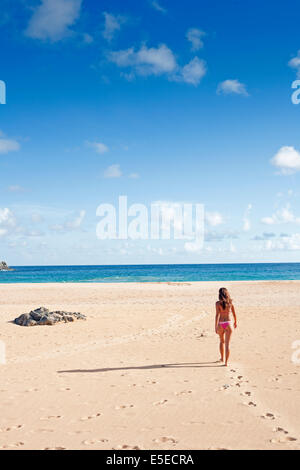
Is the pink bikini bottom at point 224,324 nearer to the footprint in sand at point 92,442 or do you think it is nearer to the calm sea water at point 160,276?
the footprint in sand at point 92,442

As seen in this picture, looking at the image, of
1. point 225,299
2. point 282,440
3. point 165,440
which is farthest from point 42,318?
point 282,440

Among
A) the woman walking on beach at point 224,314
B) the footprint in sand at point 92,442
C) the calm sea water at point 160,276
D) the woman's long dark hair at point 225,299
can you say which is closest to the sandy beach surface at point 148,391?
the footprint in sand at point 92,442

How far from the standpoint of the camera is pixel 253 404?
7215 mm

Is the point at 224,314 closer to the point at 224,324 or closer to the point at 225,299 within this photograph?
the point at 224,324

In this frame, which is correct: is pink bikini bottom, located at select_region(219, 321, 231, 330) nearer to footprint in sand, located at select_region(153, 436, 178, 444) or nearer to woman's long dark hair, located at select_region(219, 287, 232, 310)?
woman's long dark hair, located at select_region(219, 287, 232, 310)

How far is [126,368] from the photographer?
1029 cm

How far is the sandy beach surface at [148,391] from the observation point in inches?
230

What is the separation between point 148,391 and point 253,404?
2224 millimetres

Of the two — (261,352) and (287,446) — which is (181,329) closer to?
(261,352)
